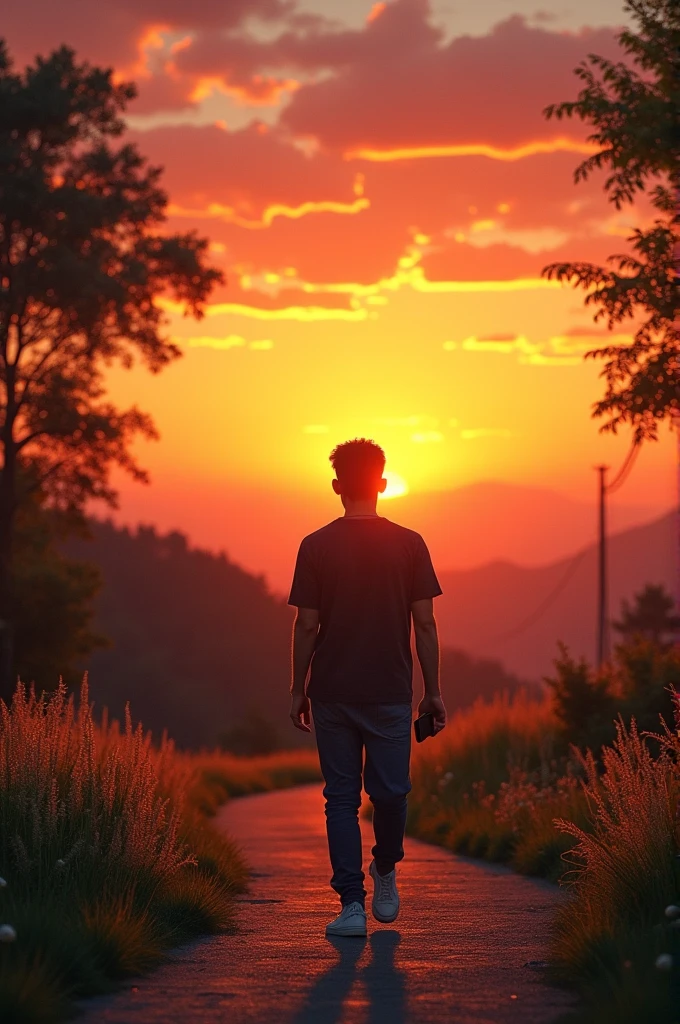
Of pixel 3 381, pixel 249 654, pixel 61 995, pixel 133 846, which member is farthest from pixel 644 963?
pixel 249 654

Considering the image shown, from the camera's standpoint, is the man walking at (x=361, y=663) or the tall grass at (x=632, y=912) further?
the man walking at (x=361, y=663)

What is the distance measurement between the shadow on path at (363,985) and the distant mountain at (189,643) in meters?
110

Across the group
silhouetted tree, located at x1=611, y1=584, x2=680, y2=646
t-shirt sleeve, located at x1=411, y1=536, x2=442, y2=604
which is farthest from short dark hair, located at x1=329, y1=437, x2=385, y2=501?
silhouetted tree, located at x1=611, y1=584, x2=680, y2=646

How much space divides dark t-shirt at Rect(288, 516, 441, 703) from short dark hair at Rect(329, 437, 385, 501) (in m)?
0.15

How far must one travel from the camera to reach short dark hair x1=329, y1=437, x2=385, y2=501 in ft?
25.1

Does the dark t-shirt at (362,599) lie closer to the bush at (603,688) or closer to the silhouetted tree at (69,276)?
the bush at (603,688)

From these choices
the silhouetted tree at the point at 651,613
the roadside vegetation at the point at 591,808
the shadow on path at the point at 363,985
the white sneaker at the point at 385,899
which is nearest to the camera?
the shadow on path at the point at 363,985

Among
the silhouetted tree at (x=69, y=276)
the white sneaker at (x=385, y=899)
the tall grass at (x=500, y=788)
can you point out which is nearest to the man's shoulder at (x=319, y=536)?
the white sneaker at (x=385, y=899)

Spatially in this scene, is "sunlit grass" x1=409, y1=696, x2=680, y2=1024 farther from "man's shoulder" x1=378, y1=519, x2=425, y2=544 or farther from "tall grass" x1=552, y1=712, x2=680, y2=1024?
"man's shoulder" x1=378, y1=519, x2=425, y2=544

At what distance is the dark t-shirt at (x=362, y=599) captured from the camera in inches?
293

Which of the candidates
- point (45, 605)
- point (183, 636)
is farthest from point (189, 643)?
point (45, 605)

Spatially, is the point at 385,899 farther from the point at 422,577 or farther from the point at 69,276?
the point at 69,276

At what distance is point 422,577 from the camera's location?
7605 mm

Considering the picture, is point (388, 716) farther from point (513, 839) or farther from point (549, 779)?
point (549, 779)
